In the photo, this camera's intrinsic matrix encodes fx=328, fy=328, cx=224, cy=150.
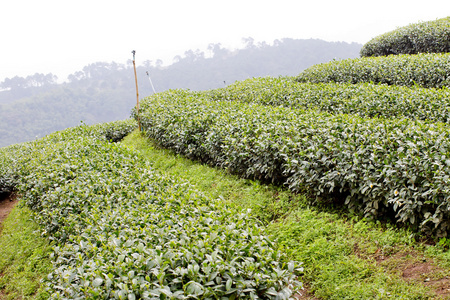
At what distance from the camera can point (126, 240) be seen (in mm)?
3162

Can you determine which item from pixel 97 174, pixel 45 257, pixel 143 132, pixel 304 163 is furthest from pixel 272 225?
pixel 143 132

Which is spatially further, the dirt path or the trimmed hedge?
the trimmed hedge

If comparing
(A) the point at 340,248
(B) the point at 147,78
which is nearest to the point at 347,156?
(A) the point at 340,248

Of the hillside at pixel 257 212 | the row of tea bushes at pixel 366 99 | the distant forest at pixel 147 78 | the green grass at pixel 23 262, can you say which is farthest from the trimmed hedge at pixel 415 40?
the distant forest at pixel 147 78

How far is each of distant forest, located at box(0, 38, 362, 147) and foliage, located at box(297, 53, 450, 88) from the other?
7349 cm

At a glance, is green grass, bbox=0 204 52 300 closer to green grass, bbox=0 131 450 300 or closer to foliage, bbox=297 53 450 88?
green grass, bbox=0 131 450 300

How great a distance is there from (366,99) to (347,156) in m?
3.43

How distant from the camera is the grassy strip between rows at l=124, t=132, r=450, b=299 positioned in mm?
3189

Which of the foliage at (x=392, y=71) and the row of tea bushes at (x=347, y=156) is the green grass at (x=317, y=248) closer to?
the row of tea bushes at (x=347, y=156)

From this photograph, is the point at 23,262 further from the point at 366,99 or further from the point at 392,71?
the point at 392,71

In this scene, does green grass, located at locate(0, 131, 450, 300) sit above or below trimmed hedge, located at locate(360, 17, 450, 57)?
below

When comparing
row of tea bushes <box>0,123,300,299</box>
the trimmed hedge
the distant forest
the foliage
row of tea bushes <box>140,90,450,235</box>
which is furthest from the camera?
the distant forest

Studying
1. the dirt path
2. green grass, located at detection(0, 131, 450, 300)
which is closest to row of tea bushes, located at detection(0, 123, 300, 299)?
green grass, located at detection(0, 131, 450, 300)

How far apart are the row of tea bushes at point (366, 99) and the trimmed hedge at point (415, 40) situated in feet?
26.3
